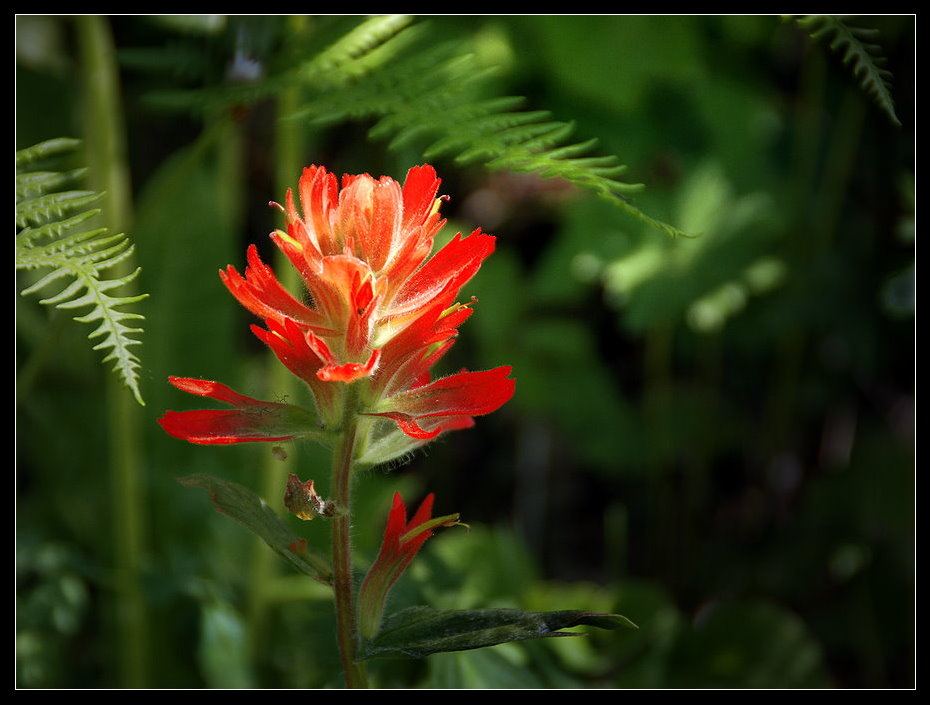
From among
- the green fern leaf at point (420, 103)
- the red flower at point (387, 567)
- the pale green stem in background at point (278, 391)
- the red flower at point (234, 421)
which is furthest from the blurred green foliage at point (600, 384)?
the red flower at point (234, 421)

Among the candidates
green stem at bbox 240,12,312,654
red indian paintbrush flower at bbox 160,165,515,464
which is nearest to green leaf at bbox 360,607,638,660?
red indian paintbrush flower at bbox 160,165,515,464

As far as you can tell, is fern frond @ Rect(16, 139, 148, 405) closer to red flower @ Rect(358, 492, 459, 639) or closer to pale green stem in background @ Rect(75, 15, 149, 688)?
red flower @ Rect(358, 492, 459, 639)

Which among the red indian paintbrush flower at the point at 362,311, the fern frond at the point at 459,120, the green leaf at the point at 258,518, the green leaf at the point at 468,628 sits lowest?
the green leaf at the point at 468,628

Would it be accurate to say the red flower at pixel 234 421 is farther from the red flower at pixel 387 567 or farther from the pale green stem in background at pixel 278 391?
the pale green stem in background at pixel 278 391

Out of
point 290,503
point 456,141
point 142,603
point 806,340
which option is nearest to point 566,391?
point 806,340

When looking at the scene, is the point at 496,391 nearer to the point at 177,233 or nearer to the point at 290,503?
the point at 290,503
